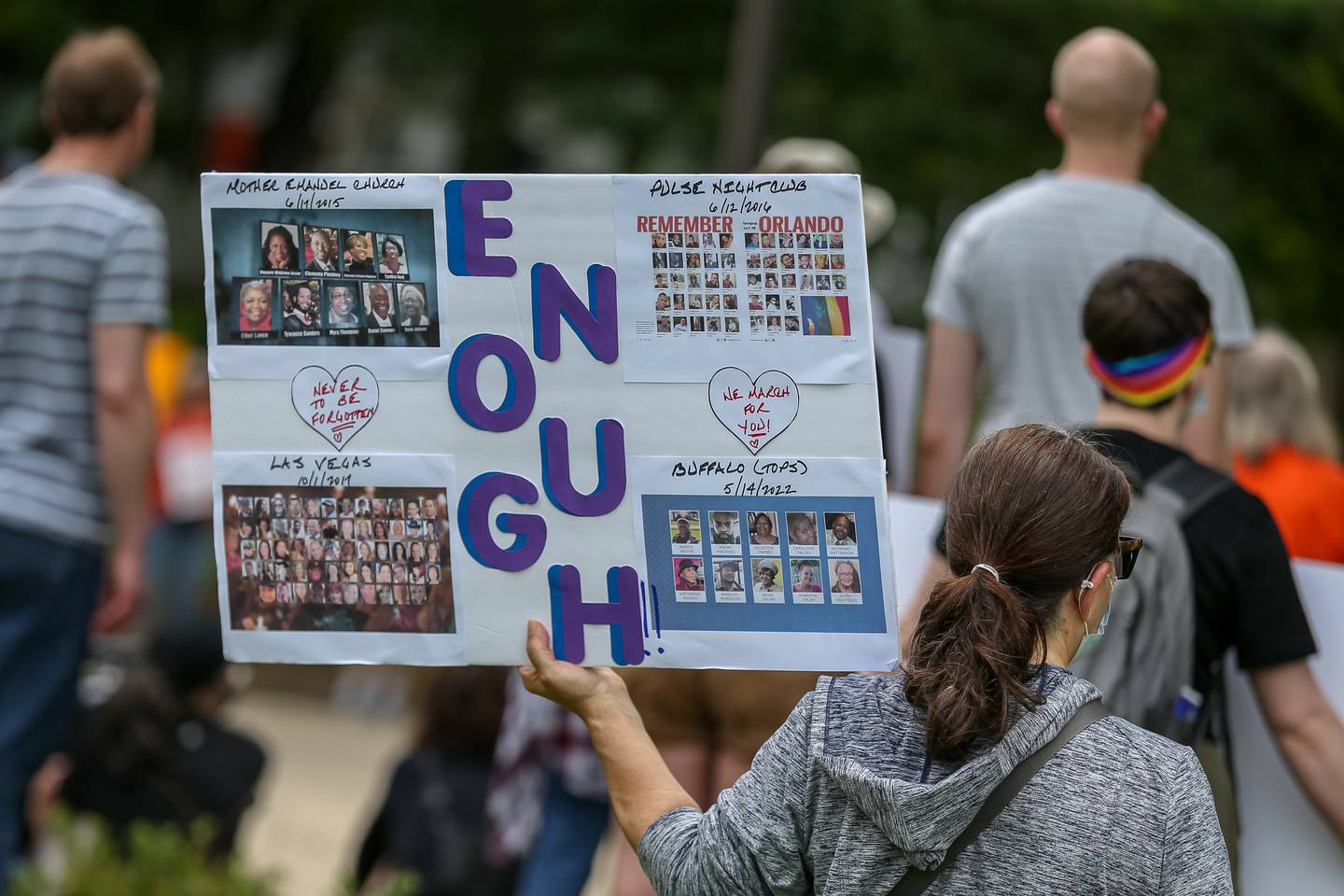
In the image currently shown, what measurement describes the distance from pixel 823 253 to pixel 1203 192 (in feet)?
33.4

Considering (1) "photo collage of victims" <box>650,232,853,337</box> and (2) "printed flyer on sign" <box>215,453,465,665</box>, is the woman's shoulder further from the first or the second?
(2) "printed flyer on sign" <box>215,453,465,665</box>

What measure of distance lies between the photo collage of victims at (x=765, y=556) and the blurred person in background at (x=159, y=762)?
119 inches

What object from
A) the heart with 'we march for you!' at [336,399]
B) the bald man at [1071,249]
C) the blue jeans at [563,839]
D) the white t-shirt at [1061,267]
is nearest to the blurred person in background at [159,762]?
the blue jeans at [563,839]

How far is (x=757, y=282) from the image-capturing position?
2512 millimetres

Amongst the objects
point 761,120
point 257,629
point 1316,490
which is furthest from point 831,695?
point 761,120

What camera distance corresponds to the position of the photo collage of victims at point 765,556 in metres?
2.49

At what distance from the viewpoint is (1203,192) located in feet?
39.3

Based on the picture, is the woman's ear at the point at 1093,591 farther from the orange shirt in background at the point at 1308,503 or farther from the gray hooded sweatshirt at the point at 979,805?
the orange shirt in background at the point at 1308,503

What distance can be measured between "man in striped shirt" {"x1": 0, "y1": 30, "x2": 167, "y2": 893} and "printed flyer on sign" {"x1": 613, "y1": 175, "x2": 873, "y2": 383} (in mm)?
1971

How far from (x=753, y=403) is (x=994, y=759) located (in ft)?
2.27

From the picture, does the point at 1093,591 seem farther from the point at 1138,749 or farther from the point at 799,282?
the point at 799,282

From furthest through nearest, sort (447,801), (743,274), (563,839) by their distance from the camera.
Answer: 1. (447,801)
2. (563,839)
3. (743,274)

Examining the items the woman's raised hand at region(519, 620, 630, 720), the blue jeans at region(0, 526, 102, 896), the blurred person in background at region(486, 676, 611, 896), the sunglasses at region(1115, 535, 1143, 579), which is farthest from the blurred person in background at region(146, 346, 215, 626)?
the sunglasses at region(1115, 535, 1143, 579)

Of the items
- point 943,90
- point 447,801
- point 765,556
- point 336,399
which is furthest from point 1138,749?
point 943,90
